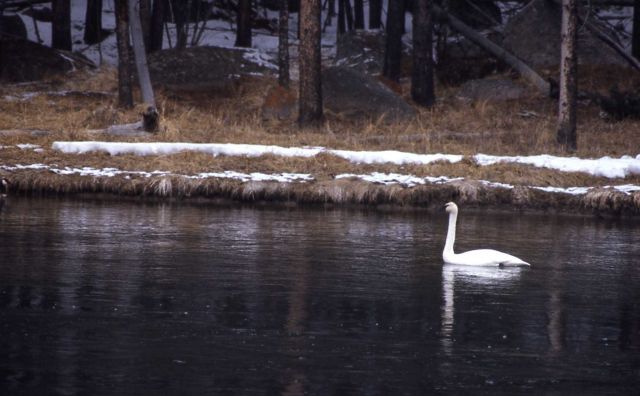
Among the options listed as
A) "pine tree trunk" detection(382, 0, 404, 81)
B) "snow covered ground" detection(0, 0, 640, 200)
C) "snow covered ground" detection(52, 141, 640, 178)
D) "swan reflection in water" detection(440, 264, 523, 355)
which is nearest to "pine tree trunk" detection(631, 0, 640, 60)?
"pine tree trunk" detection(382, 0, 404, 81)

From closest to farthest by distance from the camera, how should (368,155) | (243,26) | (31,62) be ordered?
1. (368,155)
2. (31,62)
3. (243,26)

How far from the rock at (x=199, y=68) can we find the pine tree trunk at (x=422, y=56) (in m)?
5.63

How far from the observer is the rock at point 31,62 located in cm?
3912

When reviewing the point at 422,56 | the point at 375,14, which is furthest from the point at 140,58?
the point at 375,14

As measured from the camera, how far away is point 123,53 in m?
32.2

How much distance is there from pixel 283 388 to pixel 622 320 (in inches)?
190

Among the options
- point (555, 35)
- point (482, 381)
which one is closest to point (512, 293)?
point (482, 381)

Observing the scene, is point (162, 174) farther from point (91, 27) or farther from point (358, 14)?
point (358, 14)

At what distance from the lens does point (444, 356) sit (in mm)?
11047

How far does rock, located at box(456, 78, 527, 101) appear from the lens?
118ft

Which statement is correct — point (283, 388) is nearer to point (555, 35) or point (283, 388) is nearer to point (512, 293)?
point (512, 293)

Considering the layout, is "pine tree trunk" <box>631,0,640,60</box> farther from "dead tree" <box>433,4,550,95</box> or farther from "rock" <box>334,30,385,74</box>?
"rock" <box>334,30,385,74</box>

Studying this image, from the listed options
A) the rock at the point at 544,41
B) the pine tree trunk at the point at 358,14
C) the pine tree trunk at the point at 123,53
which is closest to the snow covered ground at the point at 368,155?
the pine tree trunk at the point at 123,53

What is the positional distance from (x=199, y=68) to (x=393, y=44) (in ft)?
20.3
